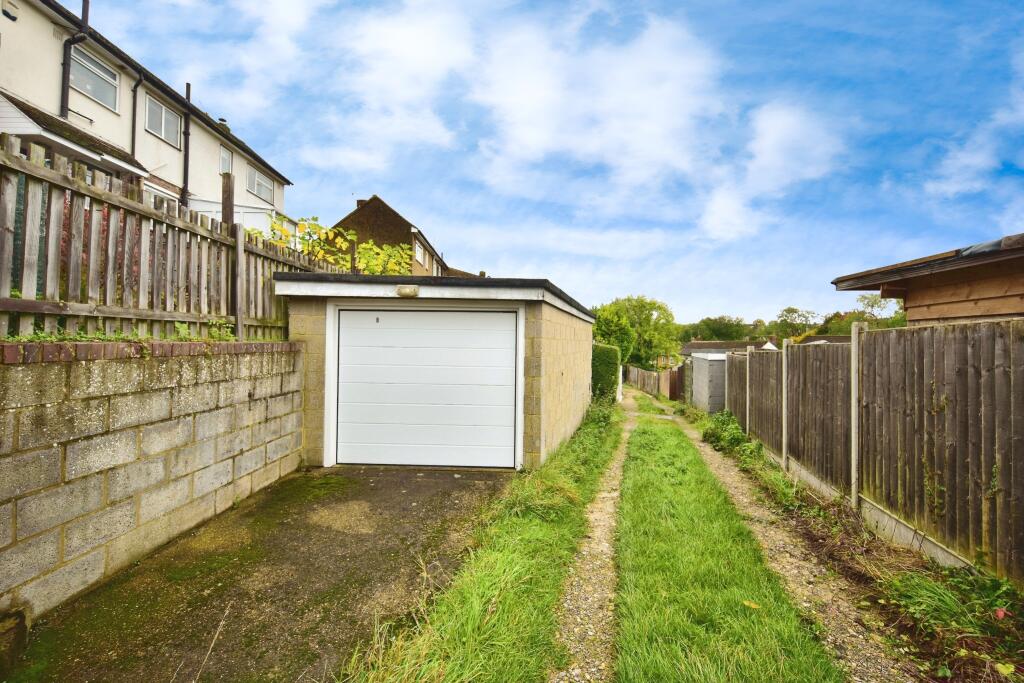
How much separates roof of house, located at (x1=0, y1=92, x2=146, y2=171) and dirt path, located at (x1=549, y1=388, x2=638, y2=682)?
13193 mm

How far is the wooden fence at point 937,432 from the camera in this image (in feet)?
8.71

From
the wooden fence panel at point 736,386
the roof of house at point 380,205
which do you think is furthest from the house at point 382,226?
the wooden fence panel at point 736,386

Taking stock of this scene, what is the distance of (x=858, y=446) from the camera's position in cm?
442

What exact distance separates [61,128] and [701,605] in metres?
15.1

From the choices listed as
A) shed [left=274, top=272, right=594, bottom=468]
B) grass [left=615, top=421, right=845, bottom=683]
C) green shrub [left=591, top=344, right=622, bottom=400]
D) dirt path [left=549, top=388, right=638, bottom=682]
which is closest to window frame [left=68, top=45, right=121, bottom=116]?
shed [left=274, top=272, right=594, bottom=468]

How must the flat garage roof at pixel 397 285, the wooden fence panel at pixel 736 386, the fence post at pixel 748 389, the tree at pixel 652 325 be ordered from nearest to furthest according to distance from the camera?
the flat garage roof at pixel 397 285 → the fence post at pixel 748 389 → the wooden fence panel at pixel 736 386 → the tree at pixel 652 325

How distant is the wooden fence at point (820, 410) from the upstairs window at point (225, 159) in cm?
1952

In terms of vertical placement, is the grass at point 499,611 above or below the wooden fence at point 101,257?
below

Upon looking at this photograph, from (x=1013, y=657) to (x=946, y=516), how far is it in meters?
1.12

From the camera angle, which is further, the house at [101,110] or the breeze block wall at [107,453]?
the house at [101,110]

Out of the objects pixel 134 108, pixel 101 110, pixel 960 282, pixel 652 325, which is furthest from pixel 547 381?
pixel 652 325

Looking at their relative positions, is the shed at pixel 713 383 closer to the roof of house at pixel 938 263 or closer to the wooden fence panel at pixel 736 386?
the wooden fence panel at pixel 736 386

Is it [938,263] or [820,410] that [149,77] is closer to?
[820,410]

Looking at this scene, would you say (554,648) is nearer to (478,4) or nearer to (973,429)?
(973,429)
